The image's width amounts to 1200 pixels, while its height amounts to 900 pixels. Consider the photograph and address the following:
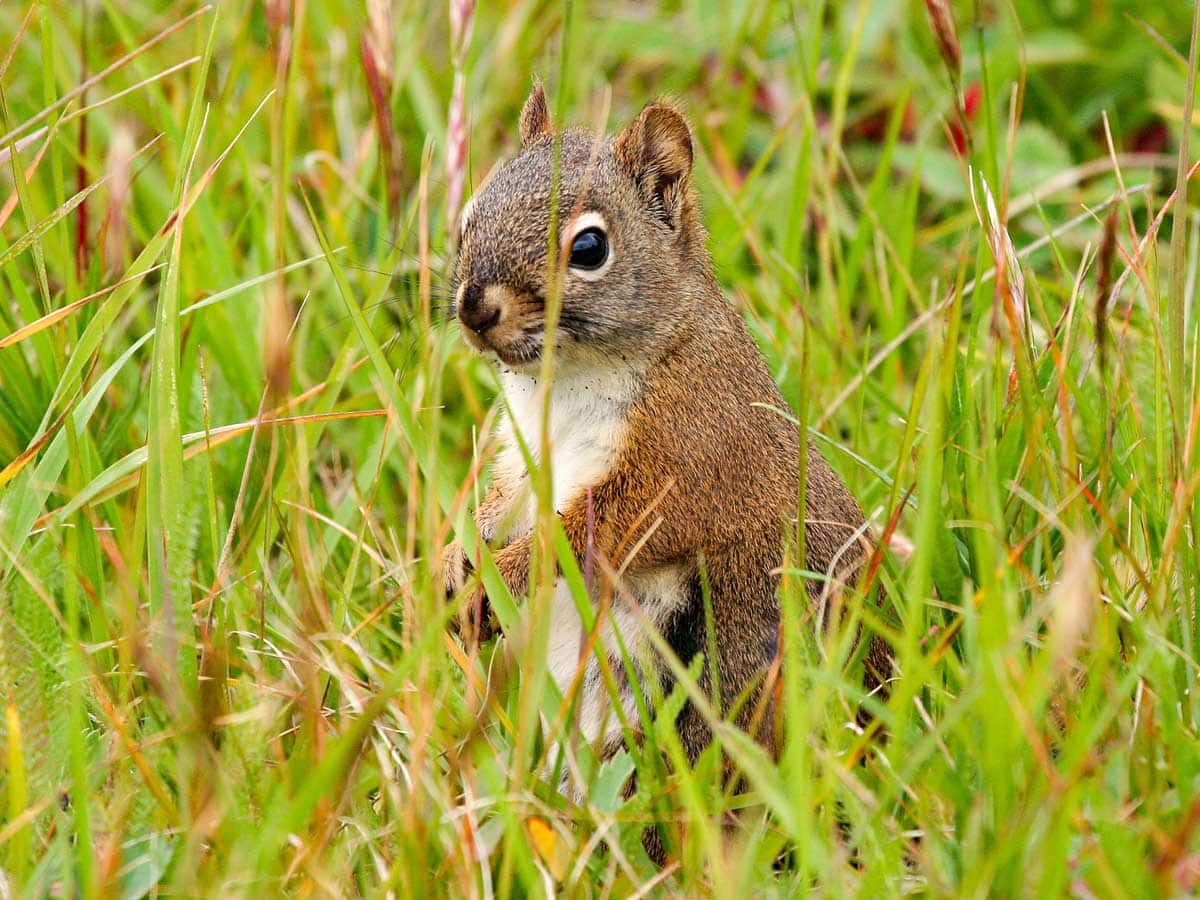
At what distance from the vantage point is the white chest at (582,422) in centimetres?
275

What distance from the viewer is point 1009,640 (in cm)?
178

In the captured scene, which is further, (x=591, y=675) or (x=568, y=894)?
(x=591, y=675)

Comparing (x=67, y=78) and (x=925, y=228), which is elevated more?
(x=67, y=78)

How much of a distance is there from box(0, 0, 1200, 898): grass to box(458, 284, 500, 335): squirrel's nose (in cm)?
12

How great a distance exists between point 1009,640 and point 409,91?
3100mm

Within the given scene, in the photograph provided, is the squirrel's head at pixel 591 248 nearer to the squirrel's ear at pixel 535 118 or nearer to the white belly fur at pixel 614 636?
the squirrel's ear at pixel 535 118

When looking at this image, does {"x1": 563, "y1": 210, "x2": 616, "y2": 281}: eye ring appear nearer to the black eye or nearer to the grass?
the black eye

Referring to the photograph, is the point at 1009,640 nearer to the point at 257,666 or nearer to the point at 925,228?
the point at 257,666

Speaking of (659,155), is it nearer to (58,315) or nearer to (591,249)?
(591,249)

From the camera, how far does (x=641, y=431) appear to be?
2732 millimetres

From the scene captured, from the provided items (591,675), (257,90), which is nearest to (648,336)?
(591,675)

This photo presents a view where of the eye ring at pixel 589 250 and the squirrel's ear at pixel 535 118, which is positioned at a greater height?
the squirrel's ear at pixel 535 118

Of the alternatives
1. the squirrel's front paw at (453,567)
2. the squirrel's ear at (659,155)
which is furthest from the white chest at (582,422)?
the squirrel's ear at (659,155)

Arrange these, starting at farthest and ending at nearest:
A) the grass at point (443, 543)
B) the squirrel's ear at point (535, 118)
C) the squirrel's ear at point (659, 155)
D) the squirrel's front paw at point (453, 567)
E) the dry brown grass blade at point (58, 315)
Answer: the squirrel's ear at point (535, 118), the squirrel's ear at point (659, 155), the squirrel's front paw at point (453, 567), the dry brown grass blade at point (58, 315), the grass at point (443, 543)
